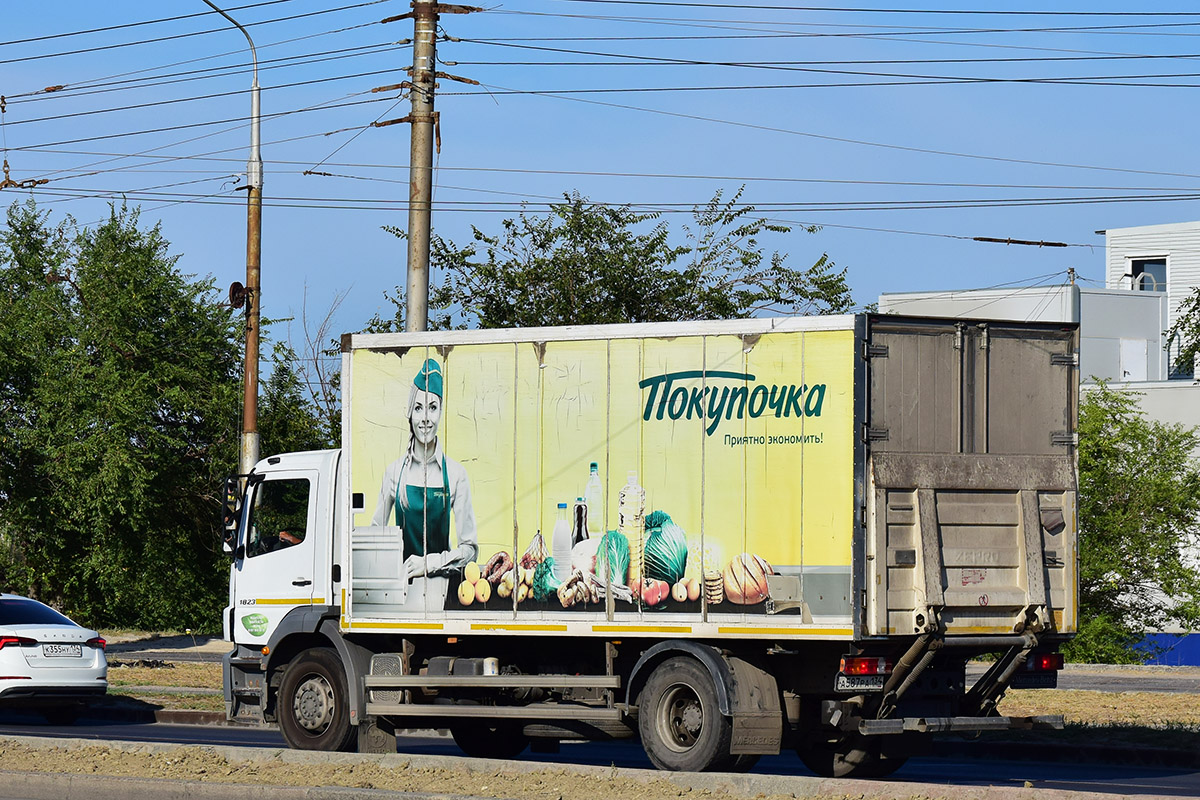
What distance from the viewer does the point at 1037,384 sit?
1245 centimetres

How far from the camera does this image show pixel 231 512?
49.4 feet

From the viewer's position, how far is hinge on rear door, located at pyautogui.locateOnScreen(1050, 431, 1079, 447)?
488 inches

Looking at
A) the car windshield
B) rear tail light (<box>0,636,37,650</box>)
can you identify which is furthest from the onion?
the car windshield

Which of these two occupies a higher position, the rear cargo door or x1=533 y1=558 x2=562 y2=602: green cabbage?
the rear cargo door

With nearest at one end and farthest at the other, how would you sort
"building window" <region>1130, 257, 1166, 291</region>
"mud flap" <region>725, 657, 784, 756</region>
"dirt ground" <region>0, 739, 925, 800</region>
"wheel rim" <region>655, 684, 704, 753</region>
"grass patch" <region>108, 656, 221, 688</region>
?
1. "dirt ground" <region>0, 739, 925, 800</region>
2. "mud flap" <region>725, 657, 784, 756</region>
3. "wheel rim" <region>655, 684, 704, 753</region>
4. "grass patch" <region>108, 656, 221, 688</region>
5. "building window" <region>1130, 257, 1166, 291</region>

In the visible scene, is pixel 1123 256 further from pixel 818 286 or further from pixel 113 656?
pixel 113 656

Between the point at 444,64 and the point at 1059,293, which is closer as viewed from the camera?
the point at 444,64

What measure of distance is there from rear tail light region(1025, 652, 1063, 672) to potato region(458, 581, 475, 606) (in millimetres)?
4276

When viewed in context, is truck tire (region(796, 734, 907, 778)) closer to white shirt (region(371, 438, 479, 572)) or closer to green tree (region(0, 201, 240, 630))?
white shirt (region(371, 438, 479, 572))

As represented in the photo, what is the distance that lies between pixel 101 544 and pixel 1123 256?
46599mm

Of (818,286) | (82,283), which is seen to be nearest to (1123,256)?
(818,286)

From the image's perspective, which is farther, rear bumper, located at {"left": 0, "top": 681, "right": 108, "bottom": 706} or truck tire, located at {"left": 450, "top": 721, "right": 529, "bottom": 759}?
rear bumper, located at {"left": 0, "top": 681, "right": 108, "bottom": 706}

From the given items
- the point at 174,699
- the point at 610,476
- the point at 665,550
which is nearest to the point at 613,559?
the point at 665,550

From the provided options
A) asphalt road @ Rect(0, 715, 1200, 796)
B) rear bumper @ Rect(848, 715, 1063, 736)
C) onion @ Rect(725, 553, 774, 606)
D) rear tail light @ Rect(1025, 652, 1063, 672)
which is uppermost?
onion @ Rect(725, 553, 774, 606)
